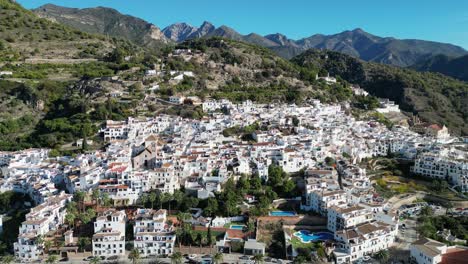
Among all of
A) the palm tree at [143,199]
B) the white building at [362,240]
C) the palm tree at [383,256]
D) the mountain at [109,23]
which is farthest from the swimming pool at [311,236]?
the mountain at [109,23]

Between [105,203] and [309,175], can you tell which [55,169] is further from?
[309,175]

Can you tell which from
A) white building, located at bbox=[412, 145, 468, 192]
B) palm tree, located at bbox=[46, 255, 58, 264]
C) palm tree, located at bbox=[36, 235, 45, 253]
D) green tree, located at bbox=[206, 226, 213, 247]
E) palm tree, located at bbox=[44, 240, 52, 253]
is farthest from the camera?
white building, located at bbox=[412, 145, 468, 192]

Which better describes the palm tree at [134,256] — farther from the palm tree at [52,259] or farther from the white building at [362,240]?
the white building at [362,240]

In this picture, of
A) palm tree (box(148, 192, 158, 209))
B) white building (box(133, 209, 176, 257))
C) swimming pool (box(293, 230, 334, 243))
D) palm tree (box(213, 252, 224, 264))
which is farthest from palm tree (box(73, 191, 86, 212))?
swimming pool (box(293, 230, 334, 243))

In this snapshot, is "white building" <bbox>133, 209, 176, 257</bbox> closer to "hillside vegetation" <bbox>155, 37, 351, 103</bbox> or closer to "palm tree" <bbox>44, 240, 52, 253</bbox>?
"palm tree" <bbox>44, 240, 52, 253</bbox>

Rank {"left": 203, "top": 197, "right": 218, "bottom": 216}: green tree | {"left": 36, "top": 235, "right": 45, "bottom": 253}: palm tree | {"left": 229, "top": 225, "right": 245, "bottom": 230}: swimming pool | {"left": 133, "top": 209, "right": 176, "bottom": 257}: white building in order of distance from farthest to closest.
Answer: {"left": 203, "top": 197, "right": 218, "bottom": 216}: green tree → {"left": 229, "top": 225, "right": 245, "bottom": 230}: swimming pool → {"left": 133, "top": 209, "right": 176, "bottom": 257}: white building → {"left": 36, "top": 235, "right": 45, "bottom": 253}: palm tree

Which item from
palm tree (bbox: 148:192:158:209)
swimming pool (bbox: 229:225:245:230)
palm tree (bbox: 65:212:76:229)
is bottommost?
swimming pool (bbox: 229:225:245:230)
